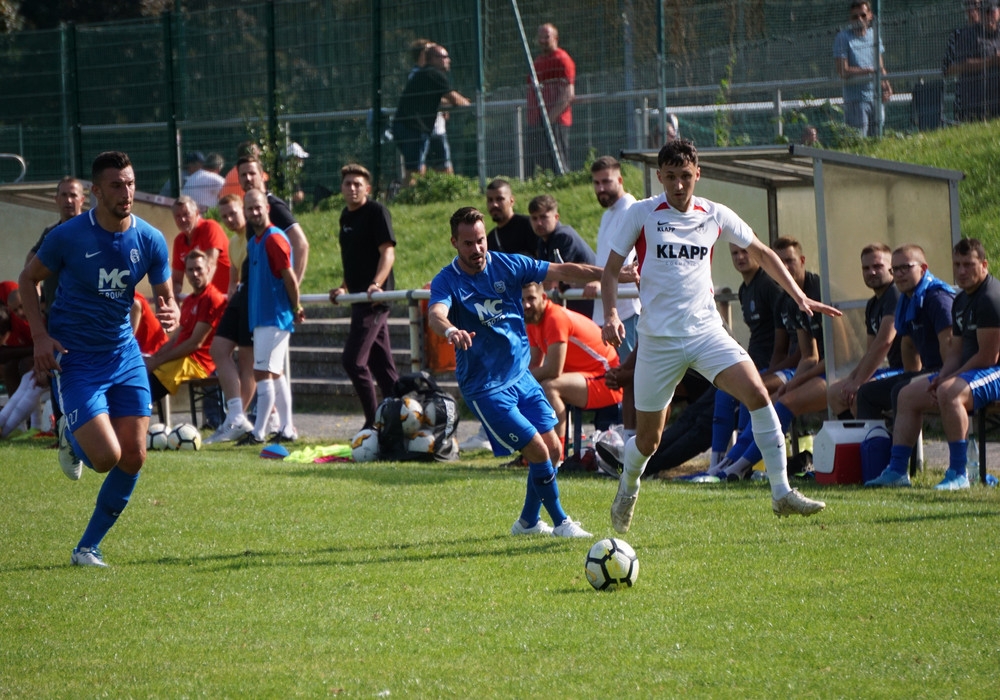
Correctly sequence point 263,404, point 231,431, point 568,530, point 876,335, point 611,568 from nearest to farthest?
point 611,568
point 568,530
point 876,335
point 263,404
point 231,431

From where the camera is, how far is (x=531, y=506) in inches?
304

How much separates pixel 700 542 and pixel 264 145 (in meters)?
15.3

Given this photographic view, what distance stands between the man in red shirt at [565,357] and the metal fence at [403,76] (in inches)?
262

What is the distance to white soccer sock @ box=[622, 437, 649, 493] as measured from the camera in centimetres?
745

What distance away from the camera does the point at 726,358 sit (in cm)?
727

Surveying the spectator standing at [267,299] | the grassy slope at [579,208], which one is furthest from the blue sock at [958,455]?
the spectator standing at [267,299]

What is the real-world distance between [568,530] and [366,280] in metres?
5.89

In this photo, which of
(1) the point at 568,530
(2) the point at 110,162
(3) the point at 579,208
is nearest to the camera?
(2) the point at 110,162

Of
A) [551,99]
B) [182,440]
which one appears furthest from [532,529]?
[551,99]

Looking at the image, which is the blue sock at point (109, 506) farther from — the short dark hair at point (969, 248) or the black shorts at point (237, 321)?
the short dark hair at point (969, 248)

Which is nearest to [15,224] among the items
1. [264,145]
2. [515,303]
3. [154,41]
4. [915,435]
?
[264,145]

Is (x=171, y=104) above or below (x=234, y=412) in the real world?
above

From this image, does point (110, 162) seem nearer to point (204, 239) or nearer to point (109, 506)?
point (109, 506)

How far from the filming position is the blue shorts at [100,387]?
23.7 ft
